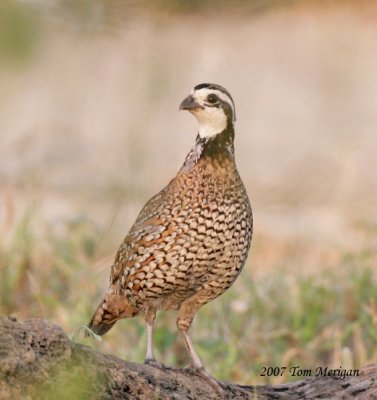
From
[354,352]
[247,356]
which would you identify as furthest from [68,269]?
[354,352]

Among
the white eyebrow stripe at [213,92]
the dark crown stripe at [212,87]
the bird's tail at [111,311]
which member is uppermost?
the dark crown stripe at [212,87]

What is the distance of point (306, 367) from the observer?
16.4 ft

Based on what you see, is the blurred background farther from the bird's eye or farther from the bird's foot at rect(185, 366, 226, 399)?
the bird's foot at rect(185, 366, 226, 399)

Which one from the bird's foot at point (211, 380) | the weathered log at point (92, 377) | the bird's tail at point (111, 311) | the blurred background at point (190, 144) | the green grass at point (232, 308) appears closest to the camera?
the blurred background at point (190, 144)

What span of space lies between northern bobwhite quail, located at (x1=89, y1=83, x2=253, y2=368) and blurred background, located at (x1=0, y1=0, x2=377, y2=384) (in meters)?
0.17

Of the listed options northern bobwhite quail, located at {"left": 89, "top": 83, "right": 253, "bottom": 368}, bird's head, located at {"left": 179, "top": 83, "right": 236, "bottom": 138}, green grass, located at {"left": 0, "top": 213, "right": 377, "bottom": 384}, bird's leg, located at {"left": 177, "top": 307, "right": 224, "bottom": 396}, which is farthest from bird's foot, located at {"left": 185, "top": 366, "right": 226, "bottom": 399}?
green grass, located at {"left": 0, "top": 213, "right": 377, "bottom": 384}

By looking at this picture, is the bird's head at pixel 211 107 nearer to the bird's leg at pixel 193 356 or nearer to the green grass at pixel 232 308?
the bird's leg at pixel 193 356

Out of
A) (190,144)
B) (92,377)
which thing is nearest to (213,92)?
(92,377)

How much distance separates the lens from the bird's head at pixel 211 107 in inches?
141

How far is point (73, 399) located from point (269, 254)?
6546 mm

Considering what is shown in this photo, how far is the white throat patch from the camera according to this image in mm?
3604

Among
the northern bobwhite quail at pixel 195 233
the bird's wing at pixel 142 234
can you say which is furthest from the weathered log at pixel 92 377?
the bird's wing at pixel 142 234

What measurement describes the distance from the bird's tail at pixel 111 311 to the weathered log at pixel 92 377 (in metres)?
0.80

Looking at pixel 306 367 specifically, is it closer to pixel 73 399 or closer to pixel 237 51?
pixel 237 51
